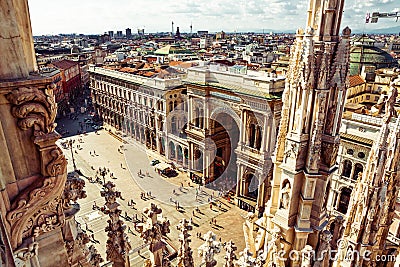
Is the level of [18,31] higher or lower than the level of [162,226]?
higher

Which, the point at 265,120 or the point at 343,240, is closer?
the point at 343,240

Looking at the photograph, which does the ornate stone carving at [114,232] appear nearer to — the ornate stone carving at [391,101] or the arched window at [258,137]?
the ornate stone carving at [391,101]

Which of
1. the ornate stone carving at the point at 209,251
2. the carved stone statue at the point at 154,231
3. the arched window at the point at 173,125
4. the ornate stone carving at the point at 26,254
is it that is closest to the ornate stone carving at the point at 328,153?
the ornate stone carving at the point at 209,251

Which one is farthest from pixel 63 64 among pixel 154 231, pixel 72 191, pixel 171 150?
pixel 72 191

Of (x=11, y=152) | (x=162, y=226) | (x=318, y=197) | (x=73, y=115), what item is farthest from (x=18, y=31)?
(x=73, y=115)

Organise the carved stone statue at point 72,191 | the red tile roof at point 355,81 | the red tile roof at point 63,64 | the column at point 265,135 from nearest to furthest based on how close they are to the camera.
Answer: the carved stone statue at point 72,191, the column at point 265,135, the red tile roof at point 355,81, the red tile roof at point 63,64

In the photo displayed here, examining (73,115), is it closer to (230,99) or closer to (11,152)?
(230,99)

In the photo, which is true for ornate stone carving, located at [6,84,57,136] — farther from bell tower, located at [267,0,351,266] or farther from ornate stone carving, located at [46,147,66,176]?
bell tower, located at [267,0,351,266]
